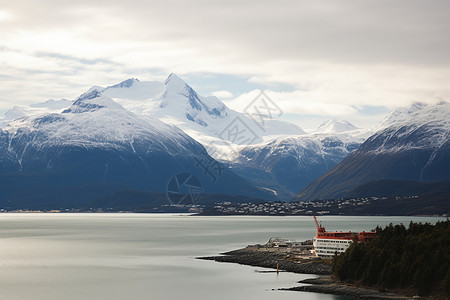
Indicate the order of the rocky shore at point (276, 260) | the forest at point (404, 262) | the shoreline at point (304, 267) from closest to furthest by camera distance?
the forest at point (404, 262), the shoreline at point (304, 267), the rocky shore at point (276, 260)

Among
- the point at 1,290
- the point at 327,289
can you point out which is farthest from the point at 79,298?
the point at 327,289

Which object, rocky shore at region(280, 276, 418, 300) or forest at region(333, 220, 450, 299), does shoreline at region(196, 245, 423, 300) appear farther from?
forest at region(333, 220, 450, 299)

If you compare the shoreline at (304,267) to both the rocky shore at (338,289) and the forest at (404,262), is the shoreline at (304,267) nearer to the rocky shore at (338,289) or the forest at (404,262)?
the rocky shore at (338,289)

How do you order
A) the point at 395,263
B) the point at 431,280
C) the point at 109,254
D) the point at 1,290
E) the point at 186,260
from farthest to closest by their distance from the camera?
the point at 109,254, the point at 186,260, the point at 1,290, the point at 395,263, the point at 431,280

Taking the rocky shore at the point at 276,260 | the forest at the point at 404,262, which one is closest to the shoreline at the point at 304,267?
the rocky shore at the point at 276,260

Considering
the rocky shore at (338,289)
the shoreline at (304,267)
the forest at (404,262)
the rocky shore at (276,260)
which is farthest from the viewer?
the rocky shore at (276,260)

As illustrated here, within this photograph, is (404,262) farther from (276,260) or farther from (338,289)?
(276,260)

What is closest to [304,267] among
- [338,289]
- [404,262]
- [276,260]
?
[276,260]

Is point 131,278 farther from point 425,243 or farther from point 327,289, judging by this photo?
point 425,243
